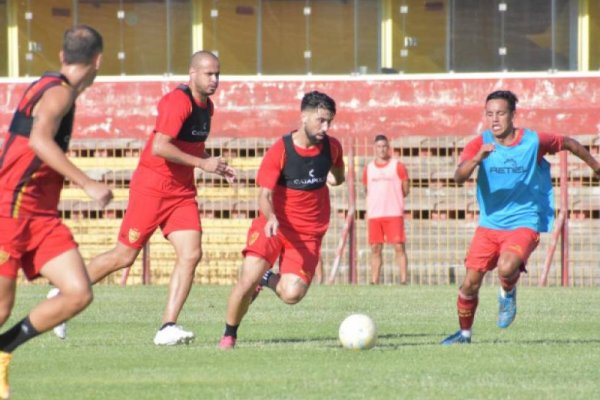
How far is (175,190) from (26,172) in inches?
144

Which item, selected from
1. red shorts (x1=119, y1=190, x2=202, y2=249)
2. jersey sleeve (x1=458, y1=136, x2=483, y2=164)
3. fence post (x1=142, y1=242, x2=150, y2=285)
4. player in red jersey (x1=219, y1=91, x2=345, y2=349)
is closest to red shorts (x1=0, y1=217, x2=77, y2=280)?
player in red jersey (x1=219, y1=91, x2=345, y2=349)

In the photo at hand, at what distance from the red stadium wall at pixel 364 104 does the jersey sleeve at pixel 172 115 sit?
47.6 feet

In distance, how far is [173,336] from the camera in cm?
1155

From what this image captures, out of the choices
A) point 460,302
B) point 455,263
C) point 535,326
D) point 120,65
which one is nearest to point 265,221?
point 460,302

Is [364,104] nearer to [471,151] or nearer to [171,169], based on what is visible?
[171,169]

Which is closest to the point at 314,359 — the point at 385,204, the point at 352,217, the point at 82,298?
the point at 82,298

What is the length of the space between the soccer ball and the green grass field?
101mm

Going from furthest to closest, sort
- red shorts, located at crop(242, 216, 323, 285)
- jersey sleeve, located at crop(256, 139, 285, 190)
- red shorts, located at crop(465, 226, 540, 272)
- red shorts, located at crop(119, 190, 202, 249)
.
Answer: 1. red shorts, located at crop(119, 190, 202, 249)
2. red shorts, located at crop(465, 226, 540, 272)
3. red shorts, located at crop(242, 216, 323, 285)
4. jersey sleeve, located at crop(256, 139, 285, 190)

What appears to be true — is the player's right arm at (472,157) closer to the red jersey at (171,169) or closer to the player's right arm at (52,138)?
the red jersey at (171,169)

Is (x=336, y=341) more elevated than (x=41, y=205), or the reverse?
(x=41, y=205)

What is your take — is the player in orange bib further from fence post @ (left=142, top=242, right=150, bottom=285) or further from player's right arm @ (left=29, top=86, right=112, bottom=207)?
player's right arm @ (left=29, top=86, right=112, bottom=207)

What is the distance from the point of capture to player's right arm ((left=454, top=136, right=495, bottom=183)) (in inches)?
448

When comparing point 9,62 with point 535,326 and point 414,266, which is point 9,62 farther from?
point 535,326

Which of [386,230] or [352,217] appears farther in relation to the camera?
[352,217]
